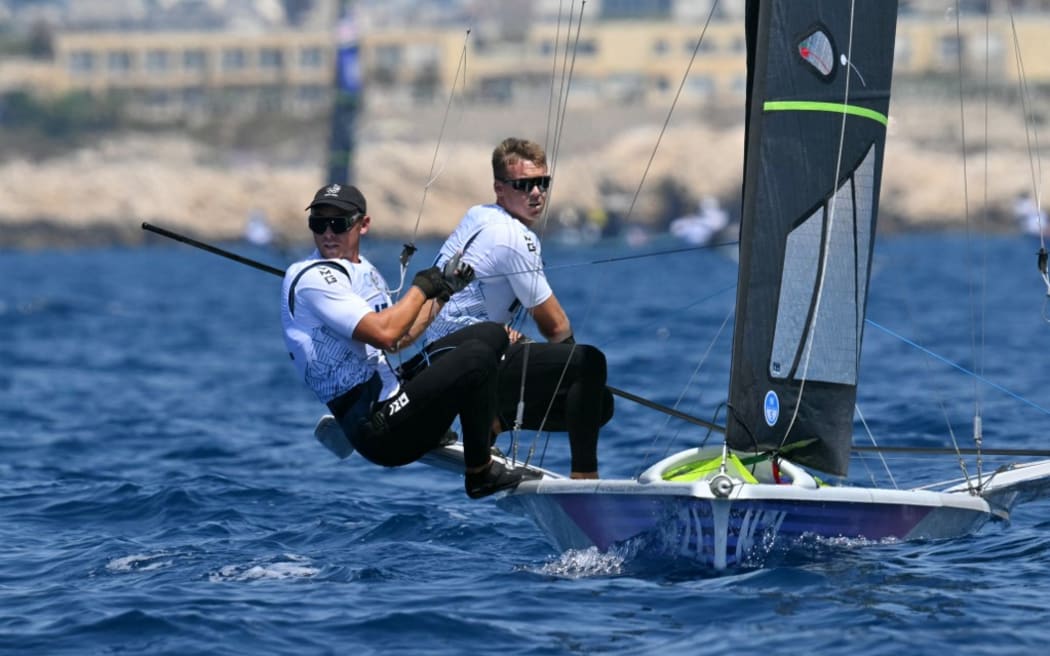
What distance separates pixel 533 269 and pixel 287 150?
79.6 metres

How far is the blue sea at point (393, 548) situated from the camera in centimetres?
595

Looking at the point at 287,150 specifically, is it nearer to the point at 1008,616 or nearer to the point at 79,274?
the point at 79,274

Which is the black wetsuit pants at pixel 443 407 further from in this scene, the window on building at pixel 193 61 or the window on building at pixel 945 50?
the window on building at pixel 193 61

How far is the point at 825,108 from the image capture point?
664 cm

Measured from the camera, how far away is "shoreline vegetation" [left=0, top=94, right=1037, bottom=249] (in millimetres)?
74062

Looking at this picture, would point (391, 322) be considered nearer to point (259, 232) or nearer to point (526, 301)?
point (526, 301)

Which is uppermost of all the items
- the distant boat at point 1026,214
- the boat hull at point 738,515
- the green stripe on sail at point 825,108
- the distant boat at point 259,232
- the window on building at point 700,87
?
the window on building at point 700,87

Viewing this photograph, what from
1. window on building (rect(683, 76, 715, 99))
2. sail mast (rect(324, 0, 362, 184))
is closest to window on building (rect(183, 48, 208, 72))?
window on building (rect(683, 76, 715, 99))

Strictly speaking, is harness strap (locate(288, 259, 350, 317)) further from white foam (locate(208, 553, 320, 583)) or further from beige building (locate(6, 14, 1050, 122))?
beige building (locate(6, 14, 1050, 122))

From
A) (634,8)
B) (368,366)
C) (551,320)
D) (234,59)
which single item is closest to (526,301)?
(551,320)

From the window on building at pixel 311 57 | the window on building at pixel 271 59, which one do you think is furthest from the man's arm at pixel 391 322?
the window on building at pixel 271 59

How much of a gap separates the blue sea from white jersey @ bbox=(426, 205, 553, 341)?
0.23 metres

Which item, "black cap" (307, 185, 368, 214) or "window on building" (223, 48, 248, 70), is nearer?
"black cap" (307, 185, 368, 214)

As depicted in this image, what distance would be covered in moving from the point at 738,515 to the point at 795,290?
0.97 m
